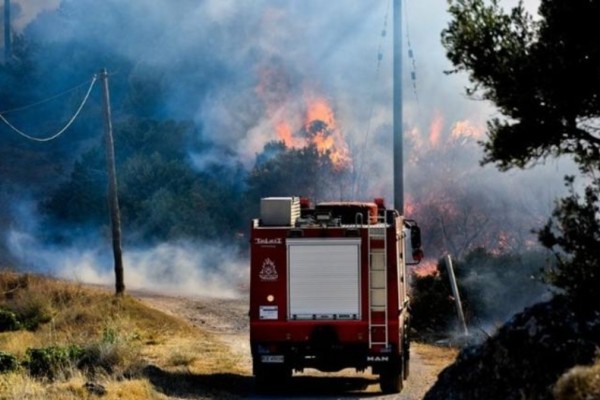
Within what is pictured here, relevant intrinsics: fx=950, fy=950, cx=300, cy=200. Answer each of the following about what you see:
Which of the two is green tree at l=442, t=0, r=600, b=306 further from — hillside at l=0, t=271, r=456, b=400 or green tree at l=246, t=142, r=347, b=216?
green tree at l=246, t=142, r=347, b=216

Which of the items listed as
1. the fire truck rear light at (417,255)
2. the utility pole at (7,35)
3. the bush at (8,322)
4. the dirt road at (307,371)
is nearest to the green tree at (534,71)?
the fire truck rear light at (417,255)

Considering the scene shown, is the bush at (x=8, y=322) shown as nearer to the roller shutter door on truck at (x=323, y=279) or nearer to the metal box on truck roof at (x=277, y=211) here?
the metal box on truck roof at (x=277, y=211)

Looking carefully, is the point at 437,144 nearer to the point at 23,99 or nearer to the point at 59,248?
the point at 59,248

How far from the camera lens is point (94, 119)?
66.6m

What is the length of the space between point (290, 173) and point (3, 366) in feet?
96.1

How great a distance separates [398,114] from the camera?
29391 mm

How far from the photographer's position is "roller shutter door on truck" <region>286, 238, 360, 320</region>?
53.7 ft

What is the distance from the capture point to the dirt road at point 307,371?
1708cm

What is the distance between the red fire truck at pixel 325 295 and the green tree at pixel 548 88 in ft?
15.5

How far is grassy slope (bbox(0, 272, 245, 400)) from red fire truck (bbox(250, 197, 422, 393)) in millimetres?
2059

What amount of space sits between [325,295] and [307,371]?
4.17m

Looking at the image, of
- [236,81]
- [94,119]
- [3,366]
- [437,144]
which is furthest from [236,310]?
[94,119]

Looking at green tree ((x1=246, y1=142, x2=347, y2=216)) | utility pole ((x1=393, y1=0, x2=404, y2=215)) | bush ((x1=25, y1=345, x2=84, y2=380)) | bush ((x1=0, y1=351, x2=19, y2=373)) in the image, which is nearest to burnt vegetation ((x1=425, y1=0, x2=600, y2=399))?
bush ((x1=25, y1=345, x2=84, y2=380))

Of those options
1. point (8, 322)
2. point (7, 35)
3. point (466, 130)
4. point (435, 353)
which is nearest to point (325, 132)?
point (466, 130)
